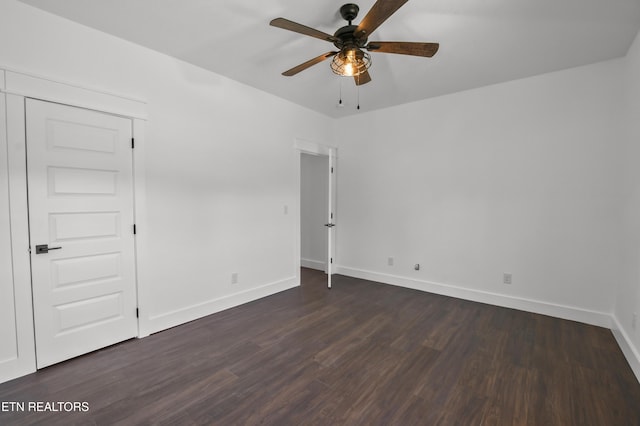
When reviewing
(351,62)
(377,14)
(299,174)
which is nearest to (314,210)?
(299,174)

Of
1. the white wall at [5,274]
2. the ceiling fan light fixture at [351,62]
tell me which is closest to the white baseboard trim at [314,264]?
the ceiling fan light fixture at [351,62]

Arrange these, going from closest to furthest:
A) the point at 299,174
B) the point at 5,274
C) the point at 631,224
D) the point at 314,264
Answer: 1. the point at 5,274
2. the point at 631,224
3. the point at 299,174
4. the point at 314,264

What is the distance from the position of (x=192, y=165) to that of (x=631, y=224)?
4.43 metres

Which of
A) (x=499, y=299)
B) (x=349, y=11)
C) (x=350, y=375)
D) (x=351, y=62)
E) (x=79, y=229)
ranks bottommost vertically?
(x=350, y=375)

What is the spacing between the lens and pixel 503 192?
375cm

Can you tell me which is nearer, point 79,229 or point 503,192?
point 79,229

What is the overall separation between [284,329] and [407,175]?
9.65 ft

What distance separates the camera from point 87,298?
2598 mm

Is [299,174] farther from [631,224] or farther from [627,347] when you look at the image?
[627,347]

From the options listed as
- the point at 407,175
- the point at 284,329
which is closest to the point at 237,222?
the point at 284,329

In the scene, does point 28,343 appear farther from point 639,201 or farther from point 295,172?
point 639,201

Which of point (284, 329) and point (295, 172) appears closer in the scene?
point (284, 329)

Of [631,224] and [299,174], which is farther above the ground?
[299,174]

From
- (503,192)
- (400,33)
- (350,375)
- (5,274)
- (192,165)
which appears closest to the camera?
(5,274)
